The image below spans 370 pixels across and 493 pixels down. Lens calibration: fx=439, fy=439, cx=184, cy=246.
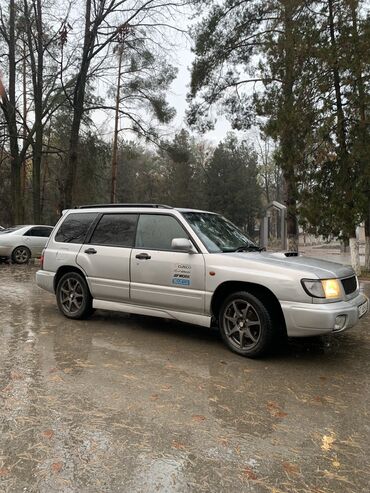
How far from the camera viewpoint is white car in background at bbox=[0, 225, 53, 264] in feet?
51.1

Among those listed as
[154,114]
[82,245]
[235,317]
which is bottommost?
[235,317]

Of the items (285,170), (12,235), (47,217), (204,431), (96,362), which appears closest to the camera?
(204,431)

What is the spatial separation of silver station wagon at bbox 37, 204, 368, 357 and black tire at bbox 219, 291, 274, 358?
12 mm

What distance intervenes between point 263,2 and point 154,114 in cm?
727

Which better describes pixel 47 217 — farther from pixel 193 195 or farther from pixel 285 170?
pixel 285 170

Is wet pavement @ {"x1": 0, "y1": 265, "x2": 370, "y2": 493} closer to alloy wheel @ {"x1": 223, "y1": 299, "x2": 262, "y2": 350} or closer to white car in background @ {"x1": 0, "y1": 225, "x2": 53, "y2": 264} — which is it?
alloy wheel @ {"x1": 223, "y1": 299, "x2": 262, "y2": 350}

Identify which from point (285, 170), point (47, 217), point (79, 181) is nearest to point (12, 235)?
point (79, 181)

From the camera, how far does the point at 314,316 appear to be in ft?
15.1

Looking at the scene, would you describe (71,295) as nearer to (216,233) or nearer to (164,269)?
(164,269)

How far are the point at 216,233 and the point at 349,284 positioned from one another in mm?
1835

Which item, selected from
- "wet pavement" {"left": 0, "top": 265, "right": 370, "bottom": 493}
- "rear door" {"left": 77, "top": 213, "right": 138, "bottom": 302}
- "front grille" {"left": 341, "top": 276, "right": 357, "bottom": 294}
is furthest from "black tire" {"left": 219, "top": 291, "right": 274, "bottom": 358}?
"rear door" {"left": 77, "top": 213, "right": 138, "bottom": 302}

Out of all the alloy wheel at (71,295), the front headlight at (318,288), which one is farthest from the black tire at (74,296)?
the front headlight at (318,288)

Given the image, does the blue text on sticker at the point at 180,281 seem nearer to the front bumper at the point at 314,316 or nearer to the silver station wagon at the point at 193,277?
the silver station wagon at the point at 193,277

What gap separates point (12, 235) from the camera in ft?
52.1
